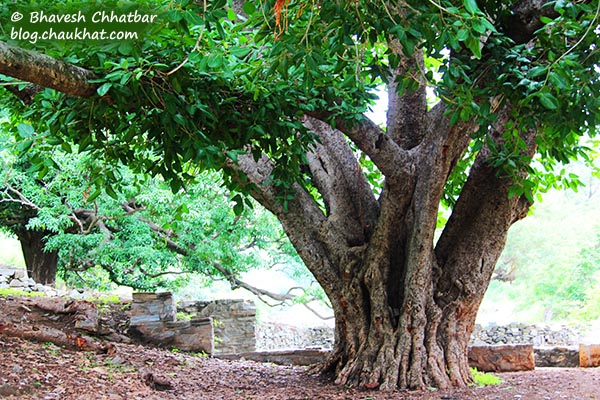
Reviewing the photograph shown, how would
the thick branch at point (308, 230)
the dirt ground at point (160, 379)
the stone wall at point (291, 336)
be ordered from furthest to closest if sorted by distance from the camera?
the stone wall at point (291, 336)
the thick branch at point (308, 230)
the dirt ground at point (160, 379)

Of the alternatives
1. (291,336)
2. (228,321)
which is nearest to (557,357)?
(228,321)

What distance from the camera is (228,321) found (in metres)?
9.09

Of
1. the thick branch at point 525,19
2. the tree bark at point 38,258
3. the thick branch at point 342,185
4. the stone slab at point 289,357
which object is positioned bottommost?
the stone slab at point 289,357

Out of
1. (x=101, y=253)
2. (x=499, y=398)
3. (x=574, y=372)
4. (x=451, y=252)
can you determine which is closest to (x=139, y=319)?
(x=101, y=253)

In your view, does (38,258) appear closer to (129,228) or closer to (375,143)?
(129,228)

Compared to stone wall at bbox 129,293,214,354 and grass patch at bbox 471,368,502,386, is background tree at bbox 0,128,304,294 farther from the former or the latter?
grass patch at bbox 471,368,502,386

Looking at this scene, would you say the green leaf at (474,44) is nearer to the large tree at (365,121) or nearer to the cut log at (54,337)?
the large tree at (365,121)

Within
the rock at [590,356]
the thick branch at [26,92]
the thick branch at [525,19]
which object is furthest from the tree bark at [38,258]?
the thick branch at [525,19]

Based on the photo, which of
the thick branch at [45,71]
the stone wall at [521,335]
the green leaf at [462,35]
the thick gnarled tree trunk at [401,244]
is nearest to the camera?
the green leaf at [462,35]

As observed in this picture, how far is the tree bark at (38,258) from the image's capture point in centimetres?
1142

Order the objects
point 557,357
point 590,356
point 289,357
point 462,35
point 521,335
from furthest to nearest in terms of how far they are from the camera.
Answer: point 521,335 → point 557,357 → point 289,357 → point 590,356 → point 462,35

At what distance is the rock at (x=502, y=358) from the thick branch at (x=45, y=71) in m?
5.06

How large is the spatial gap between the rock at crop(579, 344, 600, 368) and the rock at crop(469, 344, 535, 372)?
41.9 inches

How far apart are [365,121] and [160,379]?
280 centimetres
